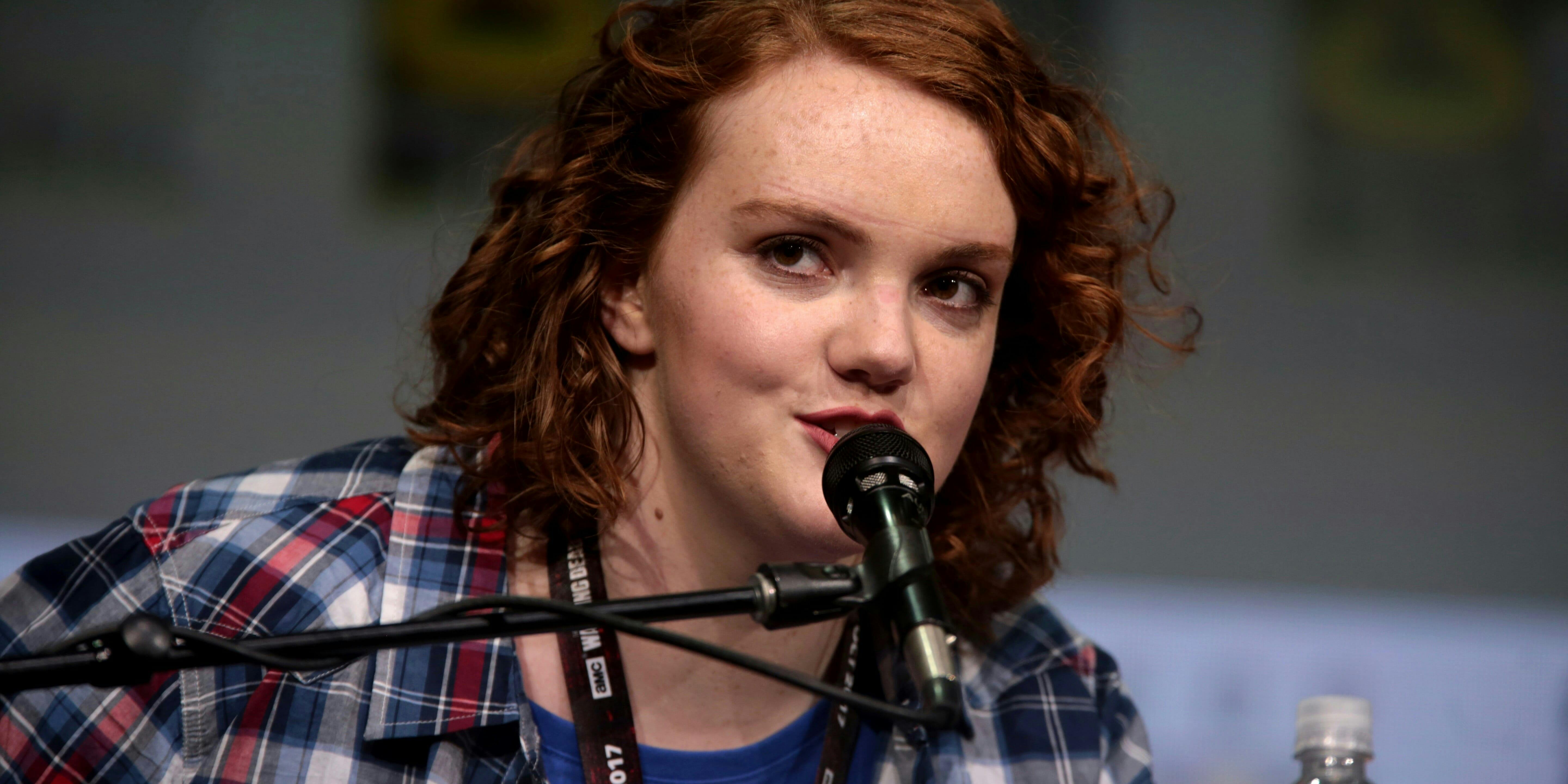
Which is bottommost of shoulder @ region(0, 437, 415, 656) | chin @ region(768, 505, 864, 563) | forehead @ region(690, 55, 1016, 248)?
shoulder @ region(0, 437, 415, 656)

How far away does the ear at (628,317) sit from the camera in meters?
1.60

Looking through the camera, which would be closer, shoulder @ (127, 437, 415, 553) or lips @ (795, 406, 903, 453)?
lips @ (795, 406, 903, 453)

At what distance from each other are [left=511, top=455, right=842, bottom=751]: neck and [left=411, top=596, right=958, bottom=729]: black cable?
2.25 ft

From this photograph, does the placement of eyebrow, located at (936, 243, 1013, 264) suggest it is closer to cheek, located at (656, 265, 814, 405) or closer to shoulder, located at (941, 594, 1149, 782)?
cheek, located at (656, 265, 814, 405)

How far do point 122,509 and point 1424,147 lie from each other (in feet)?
11.0

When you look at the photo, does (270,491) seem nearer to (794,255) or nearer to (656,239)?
(656,239)

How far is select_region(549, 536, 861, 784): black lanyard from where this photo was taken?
157 cm

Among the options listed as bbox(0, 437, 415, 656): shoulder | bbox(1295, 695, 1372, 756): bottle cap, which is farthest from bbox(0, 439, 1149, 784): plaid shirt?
bbox(1295, 695, 1372, 756): bottle cap

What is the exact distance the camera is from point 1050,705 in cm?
187

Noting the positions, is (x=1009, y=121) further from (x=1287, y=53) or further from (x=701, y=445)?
(x=1287, y=53)

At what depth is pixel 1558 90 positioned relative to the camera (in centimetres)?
319

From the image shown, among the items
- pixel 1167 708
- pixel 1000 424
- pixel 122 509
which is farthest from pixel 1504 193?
pixel 122 509

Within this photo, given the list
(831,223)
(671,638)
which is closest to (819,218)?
(831,223)

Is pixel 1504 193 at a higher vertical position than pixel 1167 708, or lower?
higher
